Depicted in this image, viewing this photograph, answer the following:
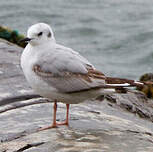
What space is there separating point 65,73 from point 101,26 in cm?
1028

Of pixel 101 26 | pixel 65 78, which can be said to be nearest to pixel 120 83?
pixel 65 78

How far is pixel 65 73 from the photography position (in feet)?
14.9

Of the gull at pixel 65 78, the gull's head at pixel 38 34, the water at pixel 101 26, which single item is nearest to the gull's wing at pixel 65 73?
the gull at pixel 65 78

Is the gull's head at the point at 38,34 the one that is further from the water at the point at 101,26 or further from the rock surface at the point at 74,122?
the water at the point at 101,26

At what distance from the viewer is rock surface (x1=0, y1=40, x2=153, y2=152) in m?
4.17

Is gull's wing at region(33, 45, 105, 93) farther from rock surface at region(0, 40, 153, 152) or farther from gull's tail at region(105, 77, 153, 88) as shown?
rock surface at region(0, 40, 153, 152)

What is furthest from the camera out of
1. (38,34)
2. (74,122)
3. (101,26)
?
(101,26)

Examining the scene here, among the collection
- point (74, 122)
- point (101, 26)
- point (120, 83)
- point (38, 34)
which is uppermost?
point (101, 26)

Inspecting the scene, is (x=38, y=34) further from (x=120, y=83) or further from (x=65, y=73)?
(x=120, y=83)

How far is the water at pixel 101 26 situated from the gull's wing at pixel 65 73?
23.3 feet

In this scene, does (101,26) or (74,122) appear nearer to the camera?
(74,122)

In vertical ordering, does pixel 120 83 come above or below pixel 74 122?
above

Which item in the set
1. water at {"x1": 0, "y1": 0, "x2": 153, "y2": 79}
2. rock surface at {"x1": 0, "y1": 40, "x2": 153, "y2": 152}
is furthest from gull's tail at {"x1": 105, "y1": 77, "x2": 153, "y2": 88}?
water at {"x1": 0, "y1": 0, "x2": 153, "y2": 79}

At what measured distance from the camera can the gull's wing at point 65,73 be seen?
4523 mm
